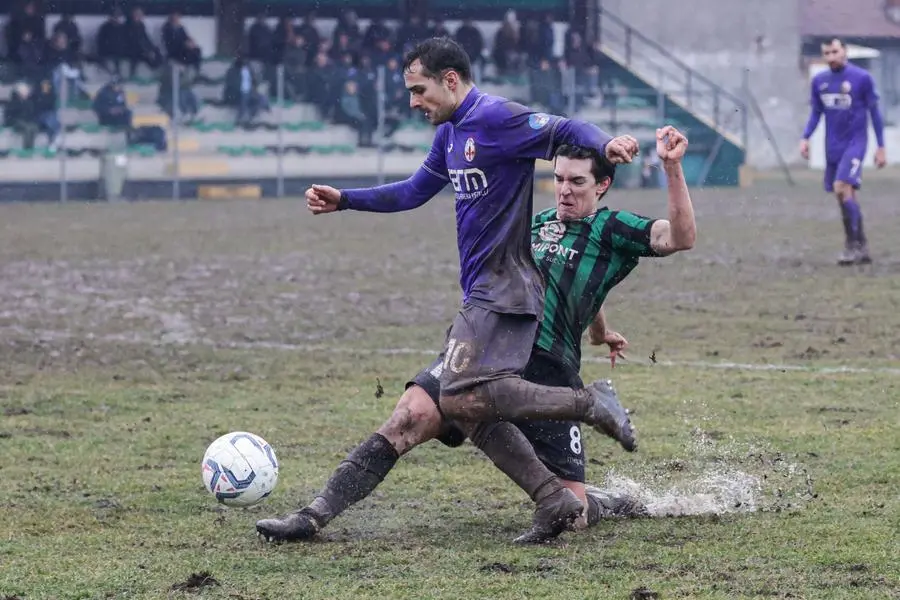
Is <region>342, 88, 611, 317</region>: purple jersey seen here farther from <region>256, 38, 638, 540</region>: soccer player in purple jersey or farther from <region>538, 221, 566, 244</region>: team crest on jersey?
<region>538, 221, 566, 244</region>: team crest on jersey

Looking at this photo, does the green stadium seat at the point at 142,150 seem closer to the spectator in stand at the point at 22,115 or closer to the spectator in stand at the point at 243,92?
the spectator in stand at the point at 22,115

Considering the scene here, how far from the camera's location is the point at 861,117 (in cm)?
1452

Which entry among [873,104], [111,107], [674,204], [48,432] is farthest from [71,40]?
[674,204]

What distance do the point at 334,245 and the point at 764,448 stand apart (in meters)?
11.4

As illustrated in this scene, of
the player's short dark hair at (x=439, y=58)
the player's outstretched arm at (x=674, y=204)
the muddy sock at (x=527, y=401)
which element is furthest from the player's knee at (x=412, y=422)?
the player's short dark hair at (x=439, y=58)

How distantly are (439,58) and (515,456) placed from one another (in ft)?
4.47

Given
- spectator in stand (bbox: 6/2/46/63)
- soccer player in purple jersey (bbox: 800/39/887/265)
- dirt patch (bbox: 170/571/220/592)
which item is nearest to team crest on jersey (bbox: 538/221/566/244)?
dirt patch (bbox: 170/571/220/592)

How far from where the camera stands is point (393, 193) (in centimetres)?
553

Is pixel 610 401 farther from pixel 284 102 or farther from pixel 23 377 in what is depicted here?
pixel 284 102

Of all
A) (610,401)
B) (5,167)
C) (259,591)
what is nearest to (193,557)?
(259,591)

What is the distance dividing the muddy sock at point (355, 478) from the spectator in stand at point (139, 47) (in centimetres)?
2473

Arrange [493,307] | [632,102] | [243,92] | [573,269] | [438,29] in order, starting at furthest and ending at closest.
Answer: [438,29] → [632,102] → [243,92] → [573,269] → [493,307]

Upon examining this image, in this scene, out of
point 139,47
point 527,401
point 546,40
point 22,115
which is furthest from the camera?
point 546,40

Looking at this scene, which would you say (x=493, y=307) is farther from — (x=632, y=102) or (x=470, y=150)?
(x=632, y=102)
